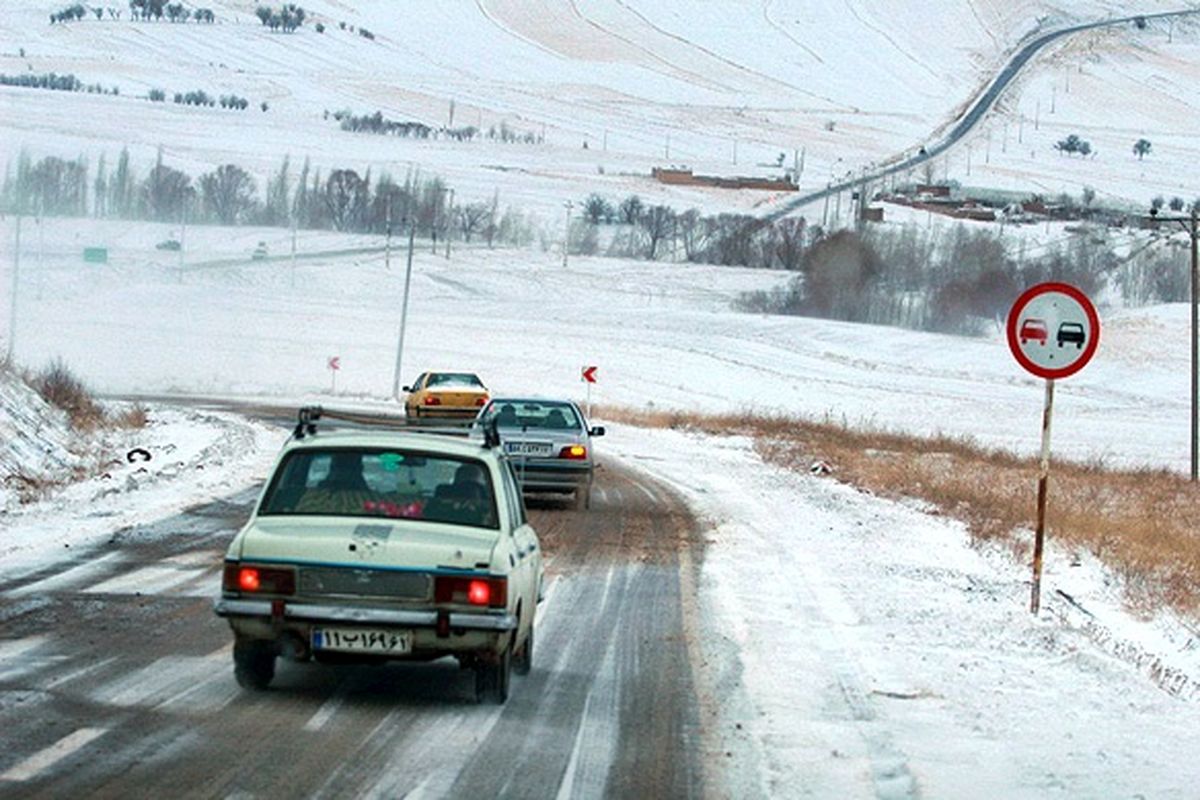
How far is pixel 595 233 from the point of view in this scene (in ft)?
500

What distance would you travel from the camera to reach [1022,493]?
3109 cm

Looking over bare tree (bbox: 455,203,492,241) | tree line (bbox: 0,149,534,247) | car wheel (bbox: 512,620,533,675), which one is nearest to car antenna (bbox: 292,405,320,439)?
car wheel (bbox: 512,620,533,675)

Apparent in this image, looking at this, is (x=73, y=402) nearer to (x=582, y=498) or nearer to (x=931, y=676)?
(x=582, y=498)

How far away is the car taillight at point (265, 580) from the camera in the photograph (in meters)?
9.71

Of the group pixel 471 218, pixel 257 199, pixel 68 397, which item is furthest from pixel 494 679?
pixel 257 199

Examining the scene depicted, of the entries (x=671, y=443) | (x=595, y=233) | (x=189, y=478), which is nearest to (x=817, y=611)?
(x=189, y=478)

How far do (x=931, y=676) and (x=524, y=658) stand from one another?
2717 millimetres

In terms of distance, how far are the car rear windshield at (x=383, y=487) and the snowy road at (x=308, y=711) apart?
3.38 ft

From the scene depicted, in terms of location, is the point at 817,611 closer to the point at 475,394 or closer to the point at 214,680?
the point at 214,680

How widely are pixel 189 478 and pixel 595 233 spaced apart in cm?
12675

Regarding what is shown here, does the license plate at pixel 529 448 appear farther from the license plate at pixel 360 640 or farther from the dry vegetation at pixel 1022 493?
the license plate at pixel 360 640

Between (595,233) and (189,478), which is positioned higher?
(595,233)

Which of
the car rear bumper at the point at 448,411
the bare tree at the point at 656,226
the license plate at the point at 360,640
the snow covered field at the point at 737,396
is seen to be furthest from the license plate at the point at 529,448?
the bare tree at the point at 656,226

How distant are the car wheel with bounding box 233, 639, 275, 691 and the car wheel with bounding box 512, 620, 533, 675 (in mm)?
1643
